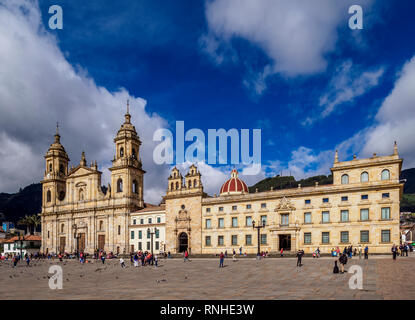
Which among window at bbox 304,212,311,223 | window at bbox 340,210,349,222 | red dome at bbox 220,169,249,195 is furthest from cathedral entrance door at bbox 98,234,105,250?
window at bbox 340,210,349,222

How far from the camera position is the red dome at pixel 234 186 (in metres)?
76.3

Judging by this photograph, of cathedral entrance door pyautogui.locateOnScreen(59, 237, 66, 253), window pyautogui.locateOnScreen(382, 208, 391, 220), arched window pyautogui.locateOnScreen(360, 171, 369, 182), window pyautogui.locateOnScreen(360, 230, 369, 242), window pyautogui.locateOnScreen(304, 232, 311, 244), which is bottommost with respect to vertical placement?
cathedral entrance door pyautogui.locateOnScreen(59, 237, 66, 253)

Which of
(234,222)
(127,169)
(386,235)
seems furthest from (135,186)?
(386,235)

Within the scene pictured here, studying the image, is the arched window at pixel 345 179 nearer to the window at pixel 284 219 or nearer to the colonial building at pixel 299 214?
the colonial building at pixel 299 214

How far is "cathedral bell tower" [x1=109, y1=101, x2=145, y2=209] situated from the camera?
7344 cm

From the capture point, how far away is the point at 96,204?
251ft

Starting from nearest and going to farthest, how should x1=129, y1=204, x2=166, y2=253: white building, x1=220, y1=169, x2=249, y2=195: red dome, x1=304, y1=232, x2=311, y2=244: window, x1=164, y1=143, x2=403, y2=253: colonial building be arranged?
x1=164, y1=143, x2=403, y2=253: colonial building
x1=304, y1=232, x2=311, y2=244: window
x1=129, y1=204, x2=166, y2=253: white building
x1=220, y1=169, x2=249, y2=195: red dome

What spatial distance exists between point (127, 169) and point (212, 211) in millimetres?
22820

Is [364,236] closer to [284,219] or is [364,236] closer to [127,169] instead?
[284,219]

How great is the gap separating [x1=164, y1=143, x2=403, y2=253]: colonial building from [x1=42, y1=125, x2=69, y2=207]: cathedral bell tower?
36.2 meters

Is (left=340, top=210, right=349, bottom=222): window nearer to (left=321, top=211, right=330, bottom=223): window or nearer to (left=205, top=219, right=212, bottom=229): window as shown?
(left=321, top=211, right=330, bottom=223): window
